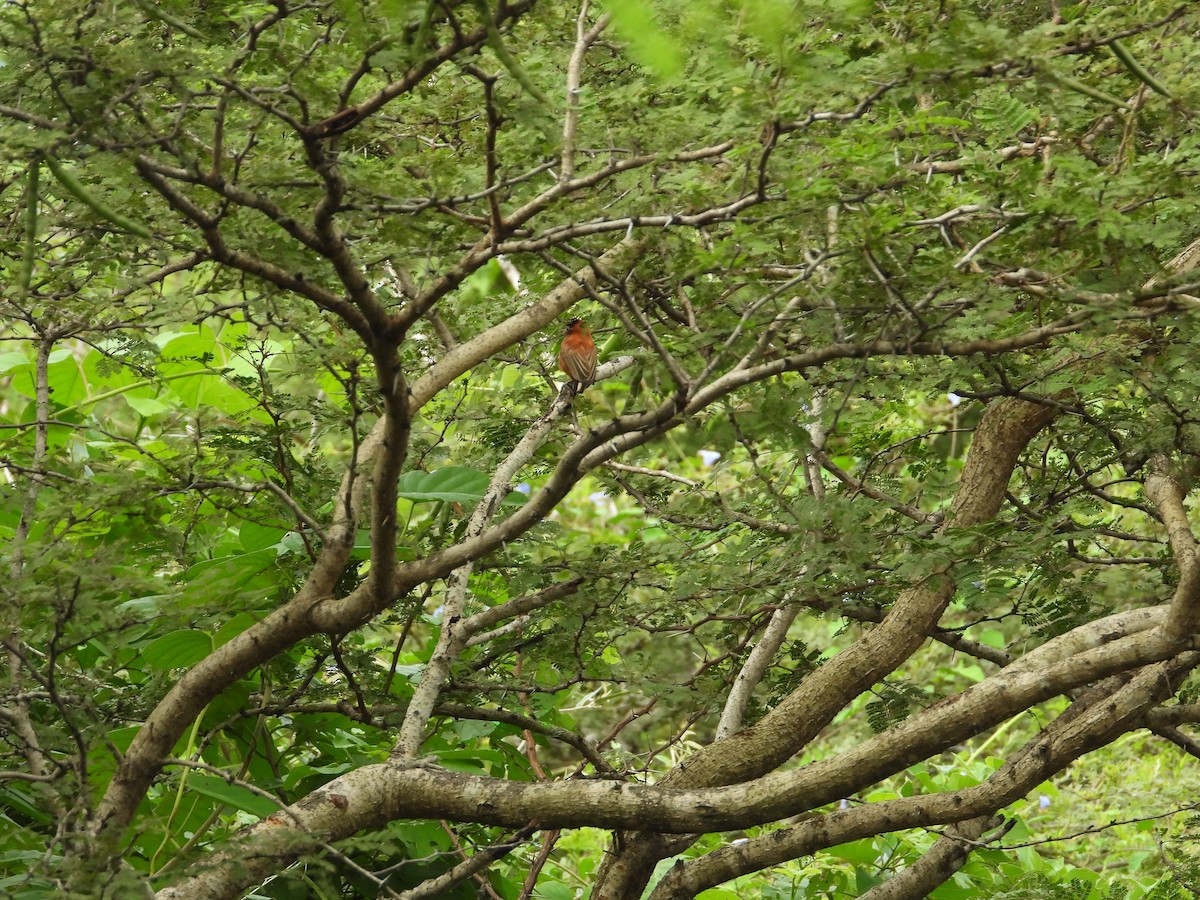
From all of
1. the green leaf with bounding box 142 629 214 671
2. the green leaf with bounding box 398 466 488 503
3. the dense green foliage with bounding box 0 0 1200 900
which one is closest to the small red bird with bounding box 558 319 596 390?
the dense green foliage with bounding box 0 0 1200 900

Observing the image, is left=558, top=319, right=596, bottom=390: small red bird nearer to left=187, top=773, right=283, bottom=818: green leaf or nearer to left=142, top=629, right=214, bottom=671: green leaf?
left=142, top=629, right=214, bottom=671: green leaf

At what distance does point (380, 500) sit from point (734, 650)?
1487 mm

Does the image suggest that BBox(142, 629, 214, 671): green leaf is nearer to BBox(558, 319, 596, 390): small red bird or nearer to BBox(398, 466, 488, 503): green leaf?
BBox(398, 466, 488, 503): green leaf

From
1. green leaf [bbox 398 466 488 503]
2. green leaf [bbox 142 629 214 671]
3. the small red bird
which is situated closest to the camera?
green leaf [bbox 142 629 214 671]

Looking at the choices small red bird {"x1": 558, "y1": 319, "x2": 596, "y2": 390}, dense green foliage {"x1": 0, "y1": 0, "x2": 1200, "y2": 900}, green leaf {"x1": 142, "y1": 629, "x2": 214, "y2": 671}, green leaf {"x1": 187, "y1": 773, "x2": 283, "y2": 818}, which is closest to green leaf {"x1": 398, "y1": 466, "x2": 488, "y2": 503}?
dense green foliage {"x1": 0, "y1": 0, "x2": 1200, "y2": 900}

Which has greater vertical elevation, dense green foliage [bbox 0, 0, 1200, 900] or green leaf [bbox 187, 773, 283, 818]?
dense green foliage [bbox 0, 0, 1200, 900]

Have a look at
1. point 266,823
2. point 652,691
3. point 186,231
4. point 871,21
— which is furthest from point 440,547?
point 871,21

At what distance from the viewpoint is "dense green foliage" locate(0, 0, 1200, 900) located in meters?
1.99

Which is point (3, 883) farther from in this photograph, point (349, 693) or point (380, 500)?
point (349, 693)

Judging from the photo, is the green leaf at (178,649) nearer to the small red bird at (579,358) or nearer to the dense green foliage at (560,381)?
the dense green foliage at (560,381)

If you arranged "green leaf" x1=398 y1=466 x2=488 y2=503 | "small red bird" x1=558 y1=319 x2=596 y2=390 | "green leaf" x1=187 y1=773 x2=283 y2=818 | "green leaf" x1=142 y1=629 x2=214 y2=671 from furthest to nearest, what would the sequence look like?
"small red bird" x1=558 y1=319 x2=596 y2=390
"green leaf" x1=398 y1=466 x2=488 y2=503
"green leaf" x1=142 y1=629 x2=214 y2=671
"green leaf" x1=187 y1=773 x2=283 y2=818

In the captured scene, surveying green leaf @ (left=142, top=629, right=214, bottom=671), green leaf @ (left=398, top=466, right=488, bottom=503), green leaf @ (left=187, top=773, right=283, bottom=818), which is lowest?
green leaf @ (left=187, top=773, right=283, bottom=818)

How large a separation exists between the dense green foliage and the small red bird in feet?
0.25

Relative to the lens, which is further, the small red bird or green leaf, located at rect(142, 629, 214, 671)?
the small red bird
